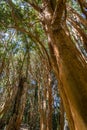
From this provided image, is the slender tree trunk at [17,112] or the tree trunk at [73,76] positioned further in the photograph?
the slender tree trunk at [17,112]

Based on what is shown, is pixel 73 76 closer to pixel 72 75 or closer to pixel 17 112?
pixel 72 75

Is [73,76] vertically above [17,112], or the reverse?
[17,112]

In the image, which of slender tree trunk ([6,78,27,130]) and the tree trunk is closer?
the tree trunk

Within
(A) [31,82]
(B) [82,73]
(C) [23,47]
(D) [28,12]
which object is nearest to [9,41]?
(C) [23,47]

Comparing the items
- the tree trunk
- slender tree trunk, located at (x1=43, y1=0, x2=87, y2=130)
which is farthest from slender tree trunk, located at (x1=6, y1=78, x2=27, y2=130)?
the tree trunk

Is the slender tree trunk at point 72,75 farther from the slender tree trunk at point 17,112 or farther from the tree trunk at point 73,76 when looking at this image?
the slender tree trunk at point 17,112

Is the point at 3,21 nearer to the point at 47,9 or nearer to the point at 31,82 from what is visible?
the point at 47,9

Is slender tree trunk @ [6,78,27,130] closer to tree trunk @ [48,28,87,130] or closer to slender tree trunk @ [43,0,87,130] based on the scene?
slender tree trunk @ [43,0,87,130]

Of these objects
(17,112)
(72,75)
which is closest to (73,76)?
(72,75)

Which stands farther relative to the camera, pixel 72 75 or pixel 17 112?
pixel 17 112

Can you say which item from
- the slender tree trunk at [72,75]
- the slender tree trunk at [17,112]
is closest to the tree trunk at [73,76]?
the slender tree trunk at [72,75]

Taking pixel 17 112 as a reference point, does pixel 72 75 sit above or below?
below

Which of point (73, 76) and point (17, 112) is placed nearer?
point (73, 76)

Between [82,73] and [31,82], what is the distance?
15.8 meters
